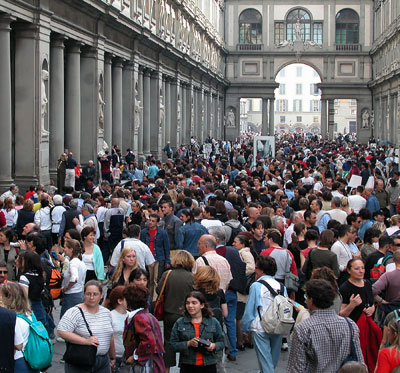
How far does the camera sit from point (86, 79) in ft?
101

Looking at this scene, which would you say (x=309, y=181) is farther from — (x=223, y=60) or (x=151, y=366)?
(x=223, y=60)

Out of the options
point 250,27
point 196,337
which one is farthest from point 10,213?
point 250,27

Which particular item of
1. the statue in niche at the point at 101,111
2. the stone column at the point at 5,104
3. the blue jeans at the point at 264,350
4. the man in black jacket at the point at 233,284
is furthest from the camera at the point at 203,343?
the statue in niche at the point at 101,111

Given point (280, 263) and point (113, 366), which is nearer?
point (113, 366)

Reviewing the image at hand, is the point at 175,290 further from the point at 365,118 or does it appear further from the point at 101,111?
the point at 365,118

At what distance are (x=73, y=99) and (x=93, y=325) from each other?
21909 mm

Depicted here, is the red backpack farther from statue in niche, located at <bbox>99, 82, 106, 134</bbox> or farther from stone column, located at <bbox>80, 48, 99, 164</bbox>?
statue in niche, located at <bbox>99, 82, 106, 134</bbox>

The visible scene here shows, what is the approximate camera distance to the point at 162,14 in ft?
148

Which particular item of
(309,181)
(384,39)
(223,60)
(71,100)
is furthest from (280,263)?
(223,60)

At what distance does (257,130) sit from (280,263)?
392ft

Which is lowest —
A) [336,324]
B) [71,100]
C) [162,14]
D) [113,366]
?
[113,366]

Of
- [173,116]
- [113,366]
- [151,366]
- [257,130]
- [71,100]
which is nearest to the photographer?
[151,366]

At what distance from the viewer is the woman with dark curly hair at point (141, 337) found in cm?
768

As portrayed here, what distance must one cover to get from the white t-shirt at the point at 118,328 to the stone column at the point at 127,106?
29101mm
